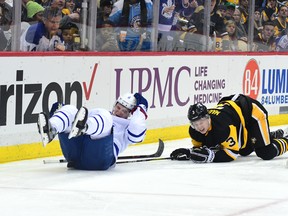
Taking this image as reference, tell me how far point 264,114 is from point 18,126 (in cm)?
237

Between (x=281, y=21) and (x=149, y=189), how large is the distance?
7960mm

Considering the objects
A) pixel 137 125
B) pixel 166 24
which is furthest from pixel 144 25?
pixel 137 125

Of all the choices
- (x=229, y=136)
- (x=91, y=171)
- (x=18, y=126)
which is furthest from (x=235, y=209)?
(x=18, y=126)

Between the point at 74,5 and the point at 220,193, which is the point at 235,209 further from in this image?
the point at 74,5

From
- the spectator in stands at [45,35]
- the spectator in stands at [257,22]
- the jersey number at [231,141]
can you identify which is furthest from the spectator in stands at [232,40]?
the jersey number at [231,141]

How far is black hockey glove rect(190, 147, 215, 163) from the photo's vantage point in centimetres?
898

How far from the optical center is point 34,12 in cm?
948

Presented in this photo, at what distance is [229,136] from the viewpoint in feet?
29.4

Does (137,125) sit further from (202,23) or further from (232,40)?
(232,40)

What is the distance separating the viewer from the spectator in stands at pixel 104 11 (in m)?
10.6

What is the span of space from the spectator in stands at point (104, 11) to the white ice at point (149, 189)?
2.14m

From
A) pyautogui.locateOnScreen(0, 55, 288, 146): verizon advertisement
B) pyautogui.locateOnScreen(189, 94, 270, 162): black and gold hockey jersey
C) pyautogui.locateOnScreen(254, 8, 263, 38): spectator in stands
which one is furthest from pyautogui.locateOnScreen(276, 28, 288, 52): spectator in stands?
pyautogui.locateOnScreen(189, 94, 270, 162): black and gold hockey jersey

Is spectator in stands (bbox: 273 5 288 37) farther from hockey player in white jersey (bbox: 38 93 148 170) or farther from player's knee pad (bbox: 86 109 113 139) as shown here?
player's knee pad (bbox: 86 109 113 139)

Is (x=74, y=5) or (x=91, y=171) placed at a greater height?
(x=74, y=5)
